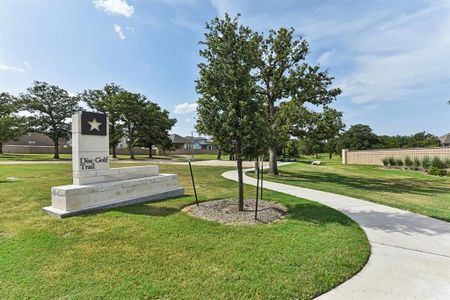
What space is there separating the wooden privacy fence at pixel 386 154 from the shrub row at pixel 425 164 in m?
0.80

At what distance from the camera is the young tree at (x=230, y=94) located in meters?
6.33

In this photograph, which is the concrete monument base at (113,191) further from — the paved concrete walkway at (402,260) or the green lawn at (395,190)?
the green lawn at (395,190)

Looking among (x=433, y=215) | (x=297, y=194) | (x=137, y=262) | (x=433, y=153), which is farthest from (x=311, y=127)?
(x=433, y=153)

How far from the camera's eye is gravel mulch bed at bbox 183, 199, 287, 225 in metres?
5.93

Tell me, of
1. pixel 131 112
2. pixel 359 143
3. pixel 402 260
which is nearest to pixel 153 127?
pixel 131 112

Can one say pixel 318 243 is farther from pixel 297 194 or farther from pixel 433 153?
pixel 433 153

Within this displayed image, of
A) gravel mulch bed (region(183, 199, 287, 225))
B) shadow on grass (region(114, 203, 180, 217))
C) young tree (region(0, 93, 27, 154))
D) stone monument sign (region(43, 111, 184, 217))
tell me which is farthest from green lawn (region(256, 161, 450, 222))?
young tree (region(0, 93, 27, 154))

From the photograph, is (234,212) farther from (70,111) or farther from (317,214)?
(70,111)

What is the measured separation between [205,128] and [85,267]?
4.07 meters

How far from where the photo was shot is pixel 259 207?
23.5 ft

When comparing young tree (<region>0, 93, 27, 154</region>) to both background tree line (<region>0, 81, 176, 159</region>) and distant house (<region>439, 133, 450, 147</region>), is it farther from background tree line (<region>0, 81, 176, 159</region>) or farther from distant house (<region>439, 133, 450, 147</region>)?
distant house (<region>439, 133, 450, 147</region>)

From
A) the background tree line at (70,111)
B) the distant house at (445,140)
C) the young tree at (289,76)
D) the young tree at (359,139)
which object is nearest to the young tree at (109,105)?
the background tree line at (70,111)

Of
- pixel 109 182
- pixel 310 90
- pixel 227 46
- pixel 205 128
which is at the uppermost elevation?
pixel 310 90

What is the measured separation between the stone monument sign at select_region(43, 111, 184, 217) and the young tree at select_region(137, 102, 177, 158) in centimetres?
2963
